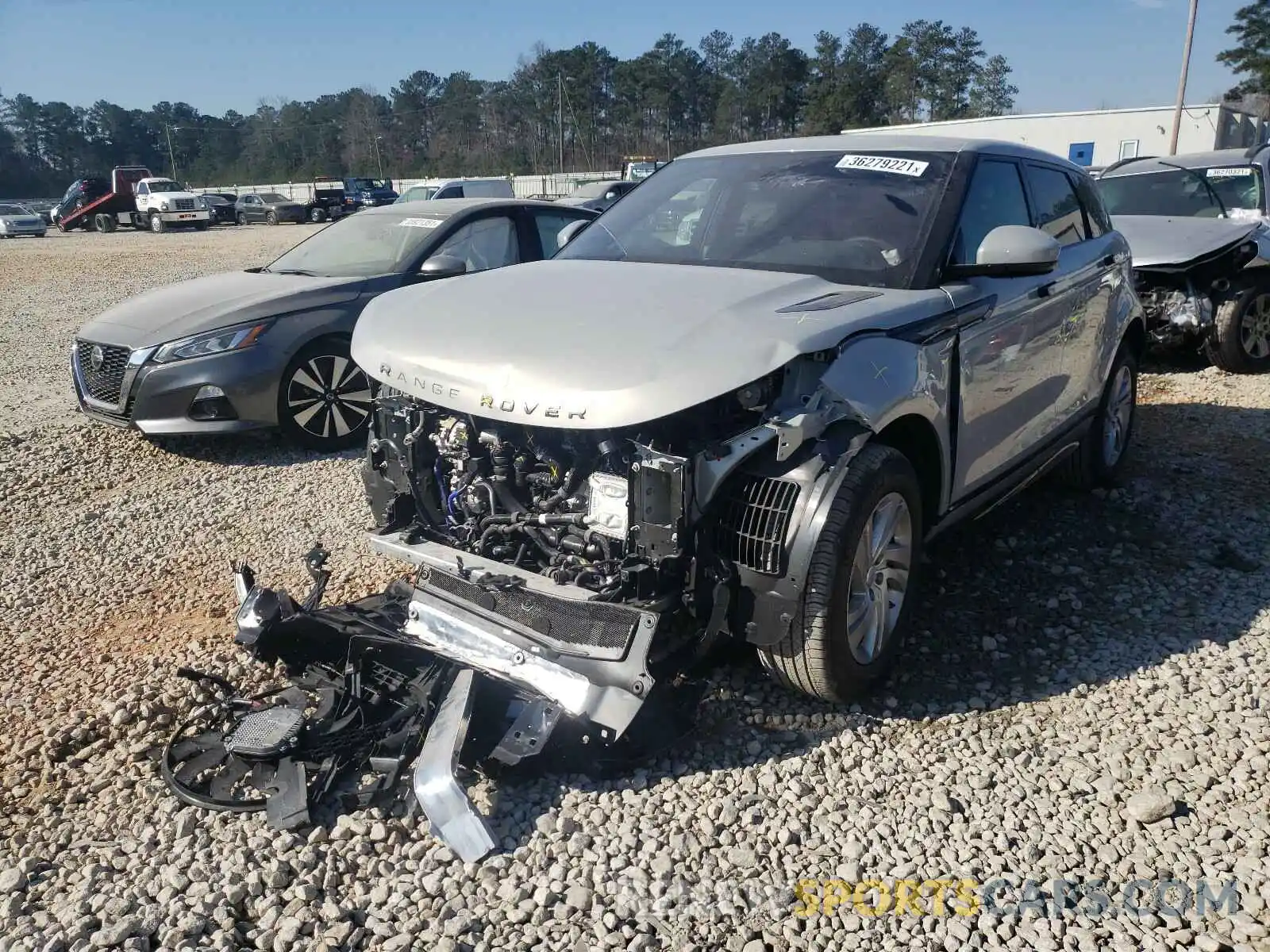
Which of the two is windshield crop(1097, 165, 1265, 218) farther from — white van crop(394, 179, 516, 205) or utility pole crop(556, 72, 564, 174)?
utility pole crop(556, 72, 564, 174)

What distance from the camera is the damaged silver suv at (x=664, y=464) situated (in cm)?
284

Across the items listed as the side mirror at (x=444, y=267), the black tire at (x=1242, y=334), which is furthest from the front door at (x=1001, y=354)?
the black tire at (x=1242, y=334)

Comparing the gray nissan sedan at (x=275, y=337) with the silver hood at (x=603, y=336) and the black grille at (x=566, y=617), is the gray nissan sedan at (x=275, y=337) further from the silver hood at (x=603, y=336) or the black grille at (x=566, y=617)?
the black grille at (x=566, y=617)

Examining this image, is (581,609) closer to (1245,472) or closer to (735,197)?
(735,197)

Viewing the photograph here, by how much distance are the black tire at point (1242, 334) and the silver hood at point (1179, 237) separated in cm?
52

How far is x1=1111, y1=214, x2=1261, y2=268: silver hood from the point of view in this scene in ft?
25.9

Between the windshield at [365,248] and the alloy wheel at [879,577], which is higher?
the windshield at [365,248]

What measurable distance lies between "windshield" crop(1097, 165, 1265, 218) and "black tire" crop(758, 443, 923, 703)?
674 centimetres

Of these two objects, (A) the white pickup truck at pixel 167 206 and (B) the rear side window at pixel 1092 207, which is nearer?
(B) the rear side window at pixel 1092 207

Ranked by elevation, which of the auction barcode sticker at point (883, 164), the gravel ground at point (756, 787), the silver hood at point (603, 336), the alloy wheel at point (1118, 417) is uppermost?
the auction barcode sticker at point (883, 164)

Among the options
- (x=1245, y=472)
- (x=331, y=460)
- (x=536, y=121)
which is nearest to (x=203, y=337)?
(x=331, y=460)

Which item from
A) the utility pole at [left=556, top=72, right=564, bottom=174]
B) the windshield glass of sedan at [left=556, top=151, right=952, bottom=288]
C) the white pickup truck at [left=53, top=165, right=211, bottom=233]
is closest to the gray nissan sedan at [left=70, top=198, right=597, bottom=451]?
the windshield glass of sedan at [left=556, top=151, right=952, bottom=288]

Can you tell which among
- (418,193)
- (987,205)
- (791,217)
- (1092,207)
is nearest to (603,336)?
(791,217)

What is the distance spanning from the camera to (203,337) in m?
6.06
